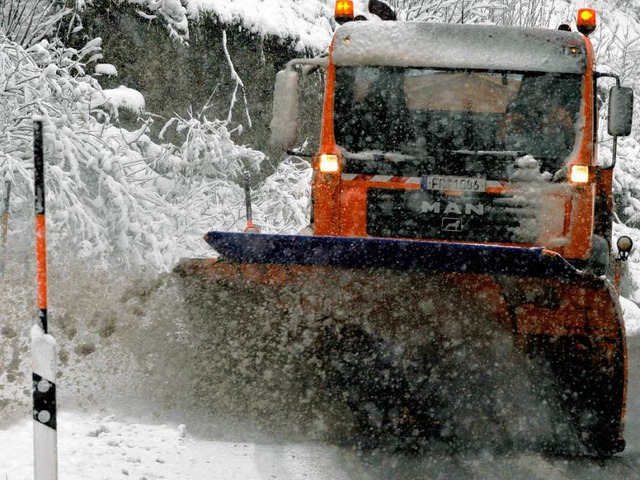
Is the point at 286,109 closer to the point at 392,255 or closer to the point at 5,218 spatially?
the point at 392,255

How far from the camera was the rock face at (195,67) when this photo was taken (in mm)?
11734

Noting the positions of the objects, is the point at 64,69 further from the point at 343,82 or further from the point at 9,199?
the point at 343,82

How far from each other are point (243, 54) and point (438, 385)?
30.4 ft

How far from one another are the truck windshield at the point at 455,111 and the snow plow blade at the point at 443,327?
1535mm

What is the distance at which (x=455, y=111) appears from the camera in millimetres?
6219

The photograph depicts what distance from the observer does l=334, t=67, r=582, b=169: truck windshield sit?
6137 millimetres

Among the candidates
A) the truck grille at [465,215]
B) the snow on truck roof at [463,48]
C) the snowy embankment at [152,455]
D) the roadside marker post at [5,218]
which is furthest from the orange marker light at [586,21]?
the roadside marker post at [5,218]

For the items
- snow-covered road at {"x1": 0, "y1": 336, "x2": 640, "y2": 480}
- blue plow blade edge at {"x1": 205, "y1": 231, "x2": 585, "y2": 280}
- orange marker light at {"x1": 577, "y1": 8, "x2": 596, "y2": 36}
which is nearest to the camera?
snow-covered road at {"x1": 0, "y1": 336, "x2": 640, "y2": 480}

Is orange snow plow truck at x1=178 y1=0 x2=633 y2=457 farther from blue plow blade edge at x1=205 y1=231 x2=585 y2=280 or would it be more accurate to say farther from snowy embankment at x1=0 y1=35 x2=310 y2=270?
snowy embankment at x1=0 y1=35 x2=310 y2=270

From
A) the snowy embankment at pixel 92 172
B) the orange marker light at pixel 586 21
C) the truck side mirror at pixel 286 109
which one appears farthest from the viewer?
the snowy embankment at pixel 92 172

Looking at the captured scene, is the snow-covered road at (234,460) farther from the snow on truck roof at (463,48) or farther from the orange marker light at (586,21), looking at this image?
the orange marker light at (586,21)

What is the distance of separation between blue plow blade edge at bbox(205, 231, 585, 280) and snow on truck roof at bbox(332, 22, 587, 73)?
1939 millimetres

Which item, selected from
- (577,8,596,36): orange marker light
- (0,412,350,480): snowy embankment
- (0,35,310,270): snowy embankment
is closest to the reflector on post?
(577,8,596,36): orange marker light

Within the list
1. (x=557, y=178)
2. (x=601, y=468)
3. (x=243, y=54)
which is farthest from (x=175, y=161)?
(x=601, y=468)
